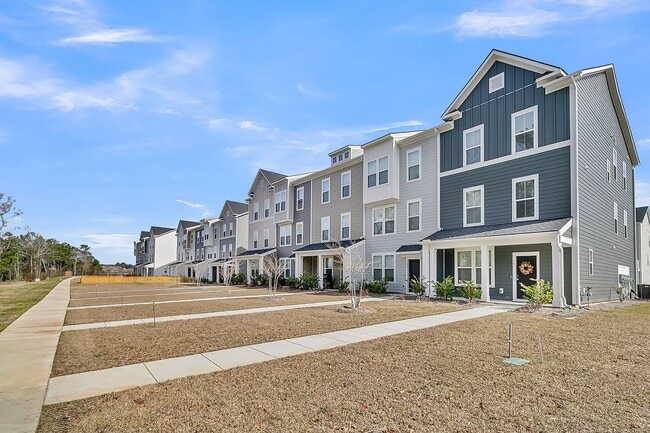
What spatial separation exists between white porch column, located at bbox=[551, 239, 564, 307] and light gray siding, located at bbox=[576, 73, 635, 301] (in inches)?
63.1

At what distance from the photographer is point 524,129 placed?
16.8 metres

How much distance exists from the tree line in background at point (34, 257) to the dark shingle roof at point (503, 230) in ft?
157

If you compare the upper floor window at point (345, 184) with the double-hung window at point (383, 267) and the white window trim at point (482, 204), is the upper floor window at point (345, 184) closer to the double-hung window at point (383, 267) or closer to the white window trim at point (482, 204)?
the double-hung window at point (383, 267)

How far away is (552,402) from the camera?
4582 millimetres

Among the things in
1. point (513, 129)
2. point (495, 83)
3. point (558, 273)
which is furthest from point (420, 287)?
point (495, 83)

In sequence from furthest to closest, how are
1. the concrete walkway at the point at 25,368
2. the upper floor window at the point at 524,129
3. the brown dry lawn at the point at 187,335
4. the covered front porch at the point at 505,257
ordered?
the upper floor window at the point at 524,129, the covered front porch at the point at 505,257, the brown dry lawn at the point at 187,335, the concrete walkway at the point at 25,368

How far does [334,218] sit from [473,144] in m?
11.5

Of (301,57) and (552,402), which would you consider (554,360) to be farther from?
(301,57)

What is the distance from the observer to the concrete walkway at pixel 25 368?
4310mm

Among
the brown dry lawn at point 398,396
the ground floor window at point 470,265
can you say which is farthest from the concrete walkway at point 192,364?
the ground floor window at point 470,265

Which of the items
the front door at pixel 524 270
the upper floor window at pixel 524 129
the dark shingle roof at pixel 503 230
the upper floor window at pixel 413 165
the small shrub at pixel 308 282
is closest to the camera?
the dark shingle roof at pixel 503 230

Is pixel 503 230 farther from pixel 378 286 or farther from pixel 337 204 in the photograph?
pixel 337 204

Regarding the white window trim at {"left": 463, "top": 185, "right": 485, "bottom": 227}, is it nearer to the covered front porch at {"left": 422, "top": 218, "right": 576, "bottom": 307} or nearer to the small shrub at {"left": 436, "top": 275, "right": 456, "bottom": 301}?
the covered front porch at {"left": 422, "top": 218, "right": 576, "bottom": 307}

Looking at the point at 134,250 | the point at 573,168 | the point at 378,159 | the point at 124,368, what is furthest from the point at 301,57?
the point at 134,250
